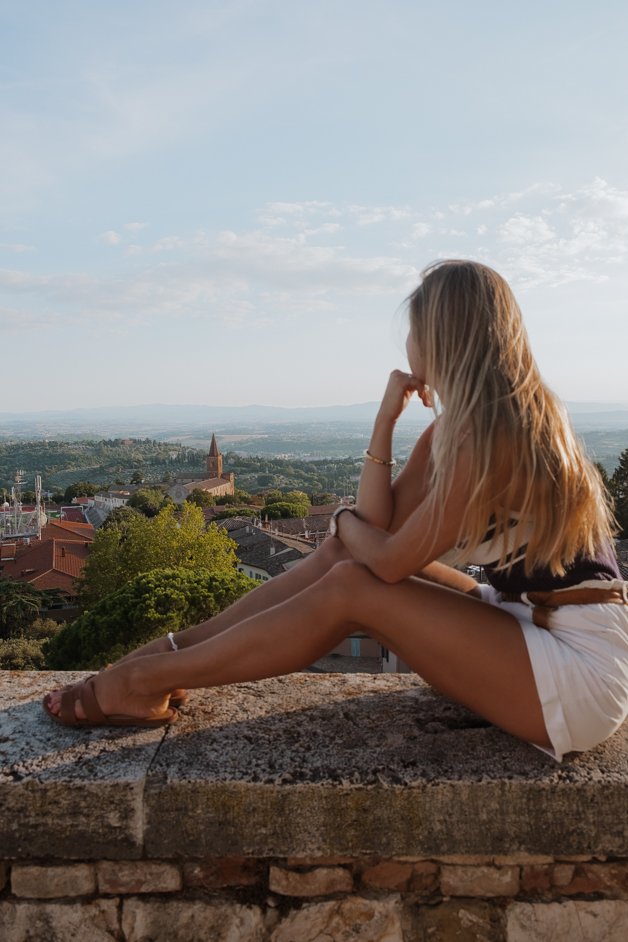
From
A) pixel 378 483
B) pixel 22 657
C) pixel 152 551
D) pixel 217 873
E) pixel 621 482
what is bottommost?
pixel 22 657

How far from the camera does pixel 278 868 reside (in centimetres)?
169

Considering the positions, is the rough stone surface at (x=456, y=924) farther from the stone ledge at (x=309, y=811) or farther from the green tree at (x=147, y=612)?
the green tree at (x=147, y=612)

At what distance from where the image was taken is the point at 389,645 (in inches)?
74.7

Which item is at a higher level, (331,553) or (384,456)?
(384,456)

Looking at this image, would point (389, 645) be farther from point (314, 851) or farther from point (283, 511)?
point (283, 511)

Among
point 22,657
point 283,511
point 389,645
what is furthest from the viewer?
point 283,511

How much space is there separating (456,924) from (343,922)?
260mm

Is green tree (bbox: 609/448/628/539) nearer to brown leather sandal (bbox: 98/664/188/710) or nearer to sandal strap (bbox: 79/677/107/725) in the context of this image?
brown leather sandal (bbox: 98/664/188/710)

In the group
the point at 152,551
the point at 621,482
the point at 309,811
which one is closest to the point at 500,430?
the point at 309,811

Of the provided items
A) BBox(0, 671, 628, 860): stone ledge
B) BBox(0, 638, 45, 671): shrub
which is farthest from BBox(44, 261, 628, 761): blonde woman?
BBox(0, 638, 45, 671): shrub

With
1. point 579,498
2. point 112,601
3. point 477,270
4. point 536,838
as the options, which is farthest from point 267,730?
point 112,601

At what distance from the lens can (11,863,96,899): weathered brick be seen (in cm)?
167

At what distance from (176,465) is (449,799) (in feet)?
424

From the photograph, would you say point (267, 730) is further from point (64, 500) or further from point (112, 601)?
point (64, 500)
